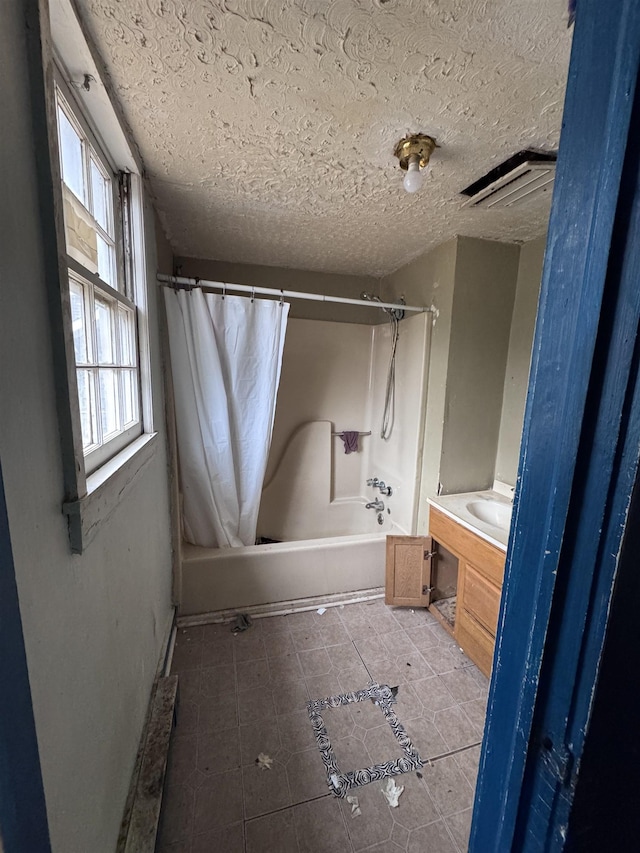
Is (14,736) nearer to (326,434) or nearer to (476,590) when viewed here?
(476,590)

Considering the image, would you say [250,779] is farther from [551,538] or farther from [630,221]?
[630,221]

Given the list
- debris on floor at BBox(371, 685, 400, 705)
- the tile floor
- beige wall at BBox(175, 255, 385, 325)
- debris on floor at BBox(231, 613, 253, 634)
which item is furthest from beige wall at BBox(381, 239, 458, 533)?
debris on floor at BBox(231, 613, 253, 634)

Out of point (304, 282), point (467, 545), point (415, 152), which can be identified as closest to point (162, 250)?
point (304, 282)

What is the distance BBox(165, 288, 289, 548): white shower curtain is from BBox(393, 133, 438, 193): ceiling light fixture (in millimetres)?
1040

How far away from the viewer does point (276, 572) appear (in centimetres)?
212

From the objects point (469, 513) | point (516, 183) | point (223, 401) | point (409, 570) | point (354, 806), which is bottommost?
point (354, 806)

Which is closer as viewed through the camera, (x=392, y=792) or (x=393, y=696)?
(x=392, y=792)

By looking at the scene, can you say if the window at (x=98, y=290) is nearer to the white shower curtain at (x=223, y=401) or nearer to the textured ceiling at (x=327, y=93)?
the textured ceiling at (x=327, y=93)

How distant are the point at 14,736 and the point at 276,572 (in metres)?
1.74

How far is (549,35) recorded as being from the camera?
78cm

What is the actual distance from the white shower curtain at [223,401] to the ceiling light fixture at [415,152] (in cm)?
104

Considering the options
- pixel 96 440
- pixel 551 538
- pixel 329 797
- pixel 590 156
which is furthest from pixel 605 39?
pixel 329 797

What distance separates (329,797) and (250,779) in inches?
11.4

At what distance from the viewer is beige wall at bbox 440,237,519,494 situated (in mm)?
1973
